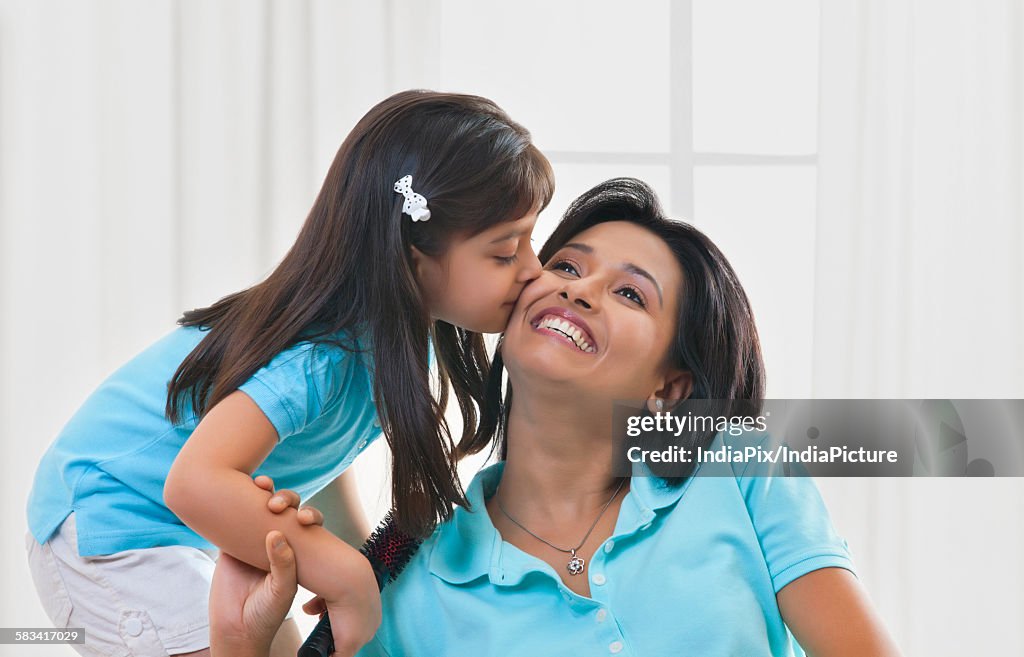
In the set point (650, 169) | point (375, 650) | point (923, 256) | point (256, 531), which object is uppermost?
point (650, 169)

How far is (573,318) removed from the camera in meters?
1.62

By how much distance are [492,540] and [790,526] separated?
0.44 m

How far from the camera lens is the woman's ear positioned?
5.68ft

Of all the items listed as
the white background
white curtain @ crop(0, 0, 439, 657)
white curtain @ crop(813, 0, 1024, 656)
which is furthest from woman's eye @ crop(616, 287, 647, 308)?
white curtain @ crop(813, 0, 1024, 656)

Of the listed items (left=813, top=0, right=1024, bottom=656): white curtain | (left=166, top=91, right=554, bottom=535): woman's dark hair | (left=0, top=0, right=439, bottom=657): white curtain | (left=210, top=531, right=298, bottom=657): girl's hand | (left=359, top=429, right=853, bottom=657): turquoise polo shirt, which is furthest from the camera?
(left=813, top=0, right=1024, bottom=656): white curtain

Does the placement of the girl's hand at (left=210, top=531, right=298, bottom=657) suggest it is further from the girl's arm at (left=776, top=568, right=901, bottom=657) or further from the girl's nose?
the girl's arm at (left=776, top=568, right=901, bottom=657)

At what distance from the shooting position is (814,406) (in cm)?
314

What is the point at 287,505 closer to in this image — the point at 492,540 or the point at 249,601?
the point at 249,601

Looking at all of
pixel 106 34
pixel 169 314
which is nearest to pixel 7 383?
pixel 169 314

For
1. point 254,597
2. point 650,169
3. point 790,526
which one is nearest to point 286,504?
point 254,597

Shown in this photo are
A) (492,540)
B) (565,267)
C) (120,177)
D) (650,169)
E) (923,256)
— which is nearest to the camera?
(492,540)

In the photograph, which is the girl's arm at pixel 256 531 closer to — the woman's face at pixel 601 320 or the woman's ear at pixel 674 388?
the woman's face at pixel 601 320

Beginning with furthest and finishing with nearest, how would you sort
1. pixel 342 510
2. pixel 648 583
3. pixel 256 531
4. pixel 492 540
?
1. pixel 342 510
2. pixel 492 540
3. pixel 648 583
4. pixel 256 531

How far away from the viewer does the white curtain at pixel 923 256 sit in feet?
10.7
